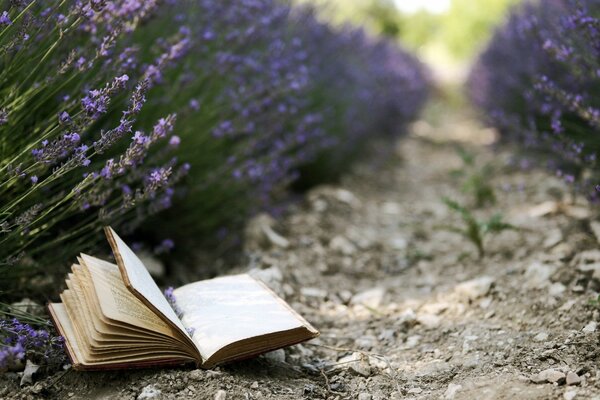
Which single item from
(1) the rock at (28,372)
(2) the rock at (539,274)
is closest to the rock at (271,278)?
(1) the rock at (28,372)

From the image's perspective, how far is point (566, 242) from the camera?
258 centimetres

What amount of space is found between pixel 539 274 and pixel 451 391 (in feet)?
2.95

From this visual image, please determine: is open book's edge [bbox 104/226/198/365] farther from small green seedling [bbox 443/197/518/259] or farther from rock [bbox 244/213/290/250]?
small green seedling [bbox 443/197/518/259]

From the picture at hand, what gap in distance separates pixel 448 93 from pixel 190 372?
10587mm

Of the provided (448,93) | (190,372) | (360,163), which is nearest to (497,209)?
(360,163)

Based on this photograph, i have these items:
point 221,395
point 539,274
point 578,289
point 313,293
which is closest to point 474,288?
point 539,274

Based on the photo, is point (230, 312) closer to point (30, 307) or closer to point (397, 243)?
point (30, 307)

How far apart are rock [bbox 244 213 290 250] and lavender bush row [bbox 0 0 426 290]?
11 cm

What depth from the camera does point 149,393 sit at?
1.54 m

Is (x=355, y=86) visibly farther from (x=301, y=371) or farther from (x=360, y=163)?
(x=301, y=371)

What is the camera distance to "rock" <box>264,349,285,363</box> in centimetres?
188

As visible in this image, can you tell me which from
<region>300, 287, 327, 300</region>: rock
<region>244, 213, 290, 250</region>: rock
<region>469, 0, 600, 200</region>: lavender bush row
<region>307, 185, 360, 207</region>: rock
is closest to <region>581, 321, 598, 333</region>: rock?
<region>469, 0, 600, 200</region>: lavender bush row

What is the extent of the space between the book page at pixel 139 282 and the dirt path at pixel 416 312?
0.16 metres

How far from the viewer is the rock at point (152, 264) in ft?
7.89
